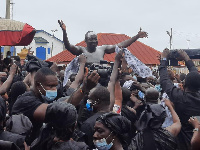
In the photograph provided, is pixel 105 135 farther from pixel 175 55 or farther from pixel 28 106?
pixel 175 55

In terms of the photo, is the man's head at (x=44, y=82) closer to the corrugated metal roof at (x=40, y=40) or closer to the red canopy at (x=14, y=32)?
the red canopy at (x=14, y=32)

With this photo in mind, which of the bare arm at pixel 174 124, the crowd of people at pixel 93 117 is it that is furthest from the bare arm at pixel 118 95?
the bare arm at pixel 174 124

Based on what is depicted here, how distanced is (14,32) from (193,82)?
4.67 metres

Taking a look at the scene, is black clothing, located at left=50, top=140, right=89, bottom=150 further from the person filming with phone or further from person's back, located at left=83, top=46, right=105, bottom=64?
person's back, located at left=83, top=46, right=105, bottom=64

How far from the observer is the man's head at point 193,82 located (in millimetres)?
Answer: 4312

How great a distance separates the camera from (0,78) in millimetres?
6090

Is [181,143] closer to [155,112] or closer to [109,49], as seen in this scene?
[155,112]

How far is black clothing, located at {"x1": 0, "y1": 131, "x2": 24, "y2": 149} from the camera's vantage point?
2601 millimetres

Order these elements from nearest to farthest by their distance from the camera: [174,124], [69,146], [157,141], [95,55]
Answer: [69,146]
[157,141]
[174,124]
[95,55]

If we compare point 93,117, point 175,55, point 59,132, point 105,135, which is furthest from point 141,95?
point 59,132

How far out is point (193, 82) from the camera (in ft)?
14.2

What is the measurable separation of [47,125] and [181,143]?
209 centimetres

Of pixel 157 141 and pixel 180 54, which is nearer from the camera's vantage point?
pixel 157 141

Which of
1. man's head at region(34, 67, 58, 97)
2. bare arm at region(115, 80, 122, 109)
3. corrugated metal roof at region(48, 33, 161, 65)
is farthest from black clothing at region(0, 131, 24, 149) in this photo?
corrugated metal roof at region(48, 33, 161, 65)
